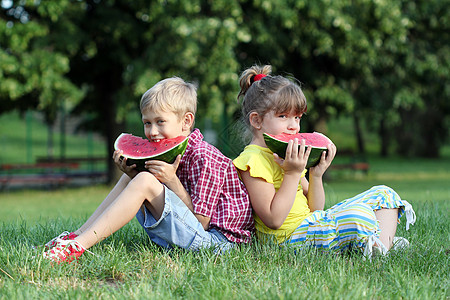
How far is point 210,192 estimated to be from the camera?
3.48 meters

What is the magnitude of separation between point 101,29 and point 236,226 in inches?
410

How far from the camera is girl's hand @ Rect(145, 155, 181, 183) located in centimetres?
346

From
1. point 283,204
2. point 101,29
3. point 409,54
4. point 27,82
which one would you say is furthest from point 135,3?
point 283,204

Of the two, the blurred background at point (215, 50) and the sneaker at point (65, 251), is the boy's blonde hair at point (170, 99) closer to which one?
the sneaker at point (65, 251)

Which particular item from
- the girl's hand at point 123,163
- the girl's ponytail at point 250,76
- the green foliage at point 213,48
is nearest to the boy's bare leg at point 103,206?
the girl's hand at point 123,163

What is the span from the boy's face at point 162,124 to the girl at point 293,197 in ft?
1.55

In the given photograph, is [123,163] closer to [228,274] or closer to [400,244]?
[228,274]

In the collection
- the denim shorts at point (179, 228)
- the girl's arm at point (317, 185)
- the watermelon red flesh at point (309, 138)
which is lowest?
the denim shorts at point (179, 228)

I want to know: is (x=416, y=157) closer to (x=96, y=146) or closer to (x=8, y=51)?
(x=96, y=146)

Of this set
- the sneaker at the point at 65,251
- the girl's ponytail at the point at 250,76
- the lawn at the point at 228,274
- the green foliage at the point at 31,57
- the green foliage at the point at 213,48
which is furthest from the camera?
the green foliage at the point at 213,48

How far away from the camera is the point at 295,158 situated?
3387mm

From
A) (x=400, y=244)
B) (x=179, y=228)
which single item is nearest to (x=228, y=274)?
(x=179, y=228)

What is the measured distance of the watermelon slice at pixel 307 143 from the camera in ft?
11.2

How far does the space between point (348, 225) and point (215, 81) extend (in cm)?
959
